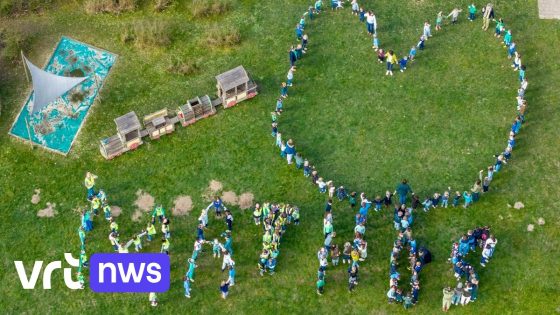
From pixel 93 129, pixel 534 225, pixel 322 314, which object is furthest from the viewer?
pixel 93 129

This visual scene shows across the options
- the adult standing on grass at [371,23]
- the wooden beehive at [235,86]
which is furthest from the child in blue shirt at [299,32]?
the wooden beehive at [235,86]

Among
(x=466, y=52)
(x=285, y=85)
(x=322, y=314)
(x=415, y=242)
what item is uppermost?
(x=466, y=52)

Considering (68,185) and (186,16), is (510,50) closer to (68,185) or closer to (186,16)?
(186,16)

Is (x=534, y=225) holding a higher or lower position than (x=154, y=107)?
lower

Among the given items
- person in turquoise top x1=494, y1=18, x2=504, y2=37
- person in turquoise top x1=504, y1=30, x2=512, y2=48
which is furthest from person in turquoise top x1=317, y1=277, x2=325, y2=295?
person in turquoise top x1=494, y1=18, x2=504, y2=37

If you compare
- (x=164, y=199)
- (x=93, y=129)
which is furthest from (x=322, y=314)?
(x=93, y=129)

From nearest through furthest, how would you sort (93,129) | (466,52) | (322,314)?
(322,314)
(93,129)
(466,52)

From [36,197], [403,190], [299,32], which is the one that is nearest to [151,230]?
[36,197]
